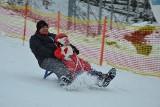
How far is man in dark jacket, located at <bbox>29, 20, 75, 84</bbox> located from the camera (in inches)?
233

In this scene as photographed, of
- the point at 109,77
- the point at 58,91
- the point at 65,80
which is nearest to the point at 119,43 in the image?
the point at 109,77

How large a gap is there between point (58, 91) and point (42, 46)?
43.2 inches

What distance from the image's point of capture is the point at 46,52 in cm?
624

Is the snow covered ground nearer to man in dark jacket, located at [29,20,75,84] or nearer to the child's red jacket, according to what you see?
man in dark jacket, located at [29,20,75,84]

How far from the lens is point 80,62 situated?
6078mm

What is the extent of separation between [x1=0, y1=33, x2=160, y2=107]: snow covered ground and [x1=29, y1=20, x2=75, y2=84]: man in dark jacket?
248mm

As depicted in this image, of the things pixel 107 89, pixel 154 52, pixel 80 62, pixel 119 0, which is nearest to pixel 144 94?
pixel 107 89

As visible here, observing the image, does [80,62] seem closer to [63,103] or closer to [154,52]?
[63,103]

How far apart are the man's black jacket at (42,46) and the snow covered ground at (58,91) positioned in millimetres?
445

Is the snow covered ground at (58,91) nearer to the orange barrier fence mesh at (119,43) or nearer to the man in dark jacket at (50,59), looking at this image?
the man in dark jacket at (50,59)

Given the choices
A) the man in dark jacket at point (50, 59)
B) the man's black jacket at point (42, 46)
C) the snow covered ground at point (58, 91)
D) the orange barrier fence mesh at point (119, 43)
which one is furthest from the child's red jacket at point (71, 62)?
the orange barrier fence mesh at point (119, 43)

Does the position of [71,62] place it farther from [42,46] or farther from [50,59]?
[42,46]

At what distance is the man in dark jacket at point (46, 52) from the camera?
5.91m

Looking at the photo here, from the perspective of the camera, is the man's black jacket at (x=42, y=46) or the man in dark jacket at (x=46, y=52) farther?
the man's black jacket at (x=42, y=46)
